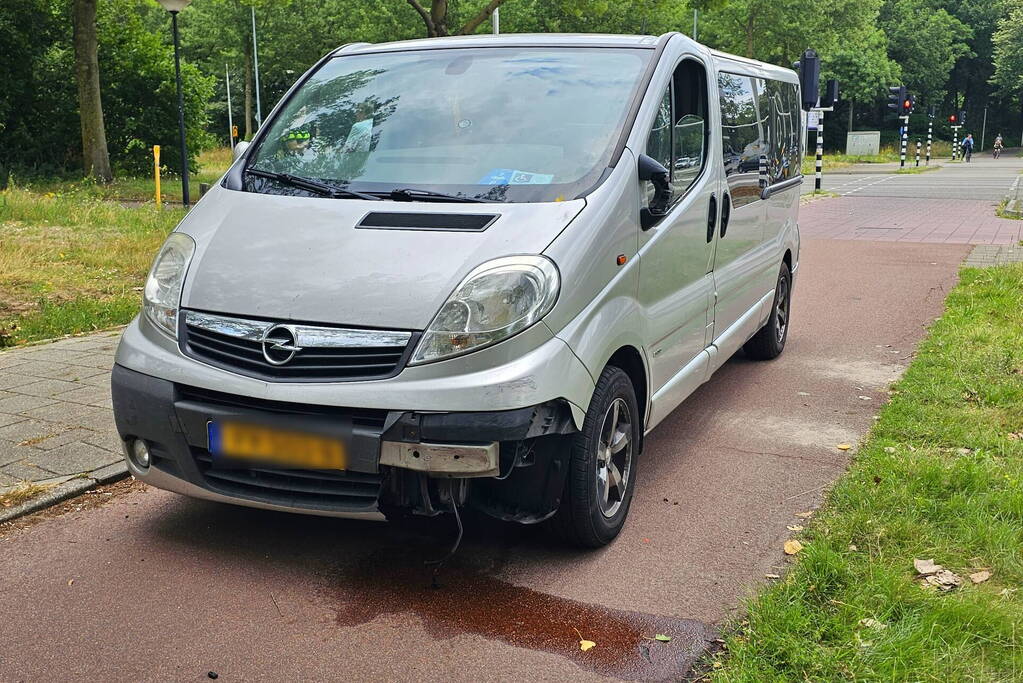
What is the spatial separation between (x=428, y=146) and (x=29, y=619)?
7.76ft

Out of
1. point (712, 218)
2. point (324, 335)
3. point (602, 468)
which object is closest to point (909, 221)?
point (712, 218)

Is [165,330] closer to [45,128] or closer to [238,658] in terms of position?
[238,658]

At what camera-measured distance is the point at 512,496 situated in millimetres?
3600

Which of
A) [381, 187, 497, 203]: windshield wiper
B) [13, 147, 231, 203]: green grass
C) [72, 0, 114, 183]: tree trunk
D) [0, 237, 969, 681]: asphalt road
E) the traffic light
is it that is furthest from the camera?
the traffic light

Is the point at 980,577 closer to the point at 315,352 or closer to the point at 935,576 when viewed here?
the point at 935,576

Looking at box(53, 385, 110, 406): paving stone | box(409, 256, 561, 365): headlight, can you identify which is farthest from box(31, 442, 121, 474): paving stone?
box(409, 256, 561, 365): headlight

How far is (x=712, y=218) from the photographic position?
16.9 feet

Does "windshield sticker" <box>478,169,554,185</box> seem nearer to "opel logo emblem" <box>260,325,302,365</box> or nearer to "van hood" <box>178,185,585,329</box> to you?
"van hood" <box>178,185,585,329</box>

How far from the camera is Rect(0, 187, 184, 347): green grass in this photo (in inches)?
324

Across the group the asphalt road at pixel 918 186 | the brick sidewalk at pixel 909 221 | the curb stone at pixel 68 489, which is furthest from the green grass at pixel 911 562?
the asphalt road at pixel 918 186

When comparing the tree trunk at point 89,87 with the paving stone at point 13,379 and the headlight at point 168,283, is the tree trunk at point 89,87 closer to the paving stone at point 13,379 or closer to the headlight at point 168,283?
the paving stone at point 13,379

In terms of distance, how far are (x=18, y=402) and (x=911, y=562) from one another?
4875 mm

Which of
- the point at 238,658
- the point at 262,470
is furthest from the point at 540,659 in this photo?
the point at 262,470

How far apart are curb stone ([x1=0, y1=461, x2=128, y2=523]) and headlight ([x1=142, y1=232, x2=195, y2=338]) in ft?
3.69
